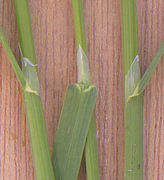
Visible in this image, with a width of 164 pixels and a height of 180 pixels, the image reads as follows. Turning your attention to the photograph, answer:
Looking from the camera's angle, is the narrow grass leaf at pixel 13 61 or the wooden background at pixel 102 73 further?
the wooden background at pixel 102 73

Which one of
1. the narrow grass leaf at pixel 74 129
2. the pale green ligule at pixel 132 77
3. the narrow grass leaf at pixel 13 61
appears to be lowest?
the narrow grass leaf at pixel 74 129

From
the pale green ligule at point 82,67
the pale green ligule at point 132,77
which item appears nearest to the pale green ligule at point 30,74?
the pale green ligule at point 82,67

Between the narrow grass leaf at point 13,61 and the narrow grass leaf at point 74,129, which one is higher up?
the narrow grass leaf at point 13,61

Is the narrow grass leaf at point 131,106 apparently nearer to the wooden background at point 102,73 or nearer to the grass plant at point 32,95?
the wooden background at point 102,73

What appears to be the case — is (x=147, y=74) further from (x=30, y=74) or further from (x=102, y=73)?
(x=30, y=74)

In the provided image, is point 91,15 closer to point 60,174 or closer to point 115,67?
point 115,67

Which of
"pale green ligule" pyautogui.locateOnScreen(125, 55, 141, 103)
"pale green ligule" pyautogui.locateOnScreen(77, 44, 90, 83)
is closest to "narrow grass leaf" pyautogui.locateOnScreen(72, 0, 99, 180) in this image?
"pale green ligule" pyautogui.locateOnScreen(77, 44, 90, 83)

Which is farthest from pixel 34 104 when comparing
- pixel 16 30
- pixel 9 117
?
pixel 16 30

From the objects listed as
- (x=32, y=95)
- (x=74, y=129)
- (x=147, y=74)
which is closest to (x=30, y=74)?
(x=32, y=95)
